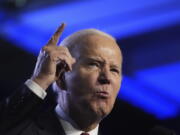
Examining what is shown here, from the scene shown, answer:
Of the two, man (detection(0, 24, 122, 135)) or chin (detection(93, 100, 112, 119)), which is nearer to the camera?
man (detection(0, 24, 122, 135))

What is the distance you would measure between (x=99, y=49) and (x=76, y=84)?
5.6 inches

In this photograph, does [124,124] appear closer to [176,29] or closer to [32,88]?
[176,29]

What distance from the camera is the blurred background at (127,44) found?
2.30m

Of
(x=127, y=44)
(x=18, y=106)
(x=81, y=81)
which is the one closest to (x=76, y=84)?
(x=81, y=81)

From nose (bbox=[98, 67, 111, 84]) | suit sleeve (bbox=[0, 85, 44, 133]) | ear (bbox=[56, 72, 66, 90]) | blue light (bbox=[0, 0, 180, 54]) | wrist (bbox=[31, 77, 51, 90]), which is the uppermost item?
blue light (bbox=[0, 0, 180, 54])

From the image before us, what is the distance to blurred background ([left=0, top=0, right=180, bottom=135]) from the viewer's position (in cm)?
230

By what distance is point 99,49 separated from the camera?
158 cm

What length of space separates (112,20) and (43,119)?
0.92 meters

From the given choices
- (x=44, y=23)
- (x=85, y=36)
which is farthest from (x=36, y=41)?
(x=85, y=36)

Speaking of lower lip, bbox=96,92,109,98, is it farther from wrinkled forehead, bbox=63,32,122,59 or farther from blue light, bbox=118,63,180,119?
blue light, bbox=118,63,180,119

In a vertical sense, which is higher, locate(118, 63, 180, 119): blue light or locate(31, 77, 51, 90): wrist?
locate(118, 63, 180, 119): blue light

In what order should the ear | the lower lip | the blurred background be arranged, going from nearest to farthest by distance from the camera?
1. the lower lip
2. the ear
3. the blurred background

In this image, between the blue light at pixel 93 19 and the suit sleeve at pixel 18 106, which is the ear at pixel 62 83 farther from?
the blue light at pixel 93 19

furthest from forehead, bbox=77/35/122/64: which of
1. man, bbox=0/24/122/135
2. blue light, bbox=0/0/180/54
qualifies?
blue light, bbox=0/0/180/54
